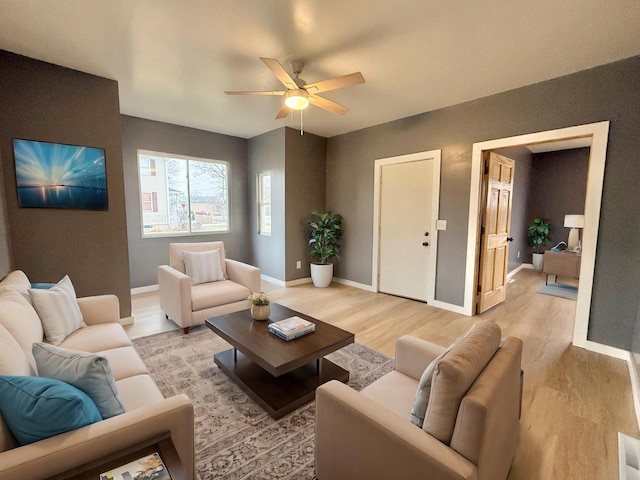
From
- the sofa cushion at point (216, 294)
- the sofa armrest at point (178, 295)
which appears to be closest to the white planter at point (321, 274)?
the sofa cushion at point (216, 294)

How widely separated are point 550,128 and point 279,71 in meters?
2.78

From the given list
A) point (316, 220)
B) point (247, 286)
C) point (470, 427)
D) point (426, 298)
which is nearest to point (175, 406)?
point (470, 427)

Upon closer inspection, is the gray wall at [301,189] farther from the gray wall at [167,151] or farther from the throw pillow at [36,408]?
the throw pillow at [36,408]

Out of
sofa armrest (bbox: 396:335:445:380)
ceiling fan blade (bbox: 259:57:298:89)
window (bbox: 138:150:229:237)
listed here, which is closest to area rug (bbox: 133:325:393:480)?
sofa armrest (bbox: 396:335:445:380)

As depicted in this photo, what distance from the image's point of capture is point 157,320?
11.1 ft

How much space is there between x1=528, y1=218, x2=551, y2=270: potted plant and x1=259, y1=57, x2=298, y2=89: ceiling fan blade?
21.5ft

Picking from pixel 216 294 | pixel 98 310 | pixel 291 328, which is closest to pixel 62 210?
pixel 98 310

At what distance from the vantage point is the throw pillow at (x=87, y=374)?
105cm

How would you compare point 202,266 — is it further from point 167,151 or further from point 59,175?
point 167,151

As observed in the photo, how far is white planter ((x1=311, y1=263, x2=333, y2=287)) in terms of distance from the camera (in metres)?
4.95

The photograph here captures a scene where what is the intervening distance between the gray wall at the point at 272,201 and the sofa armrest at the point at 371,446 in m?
3.79

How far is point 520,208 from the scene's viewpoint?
6316 mm

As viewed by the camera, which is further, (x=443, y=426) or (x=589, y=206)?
(x=589, y=206)

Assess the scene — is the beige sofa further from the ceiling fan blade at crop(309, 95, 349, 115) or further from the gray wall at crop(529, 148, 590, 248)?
the gray wall at crop(529, 148, 590, 248)
